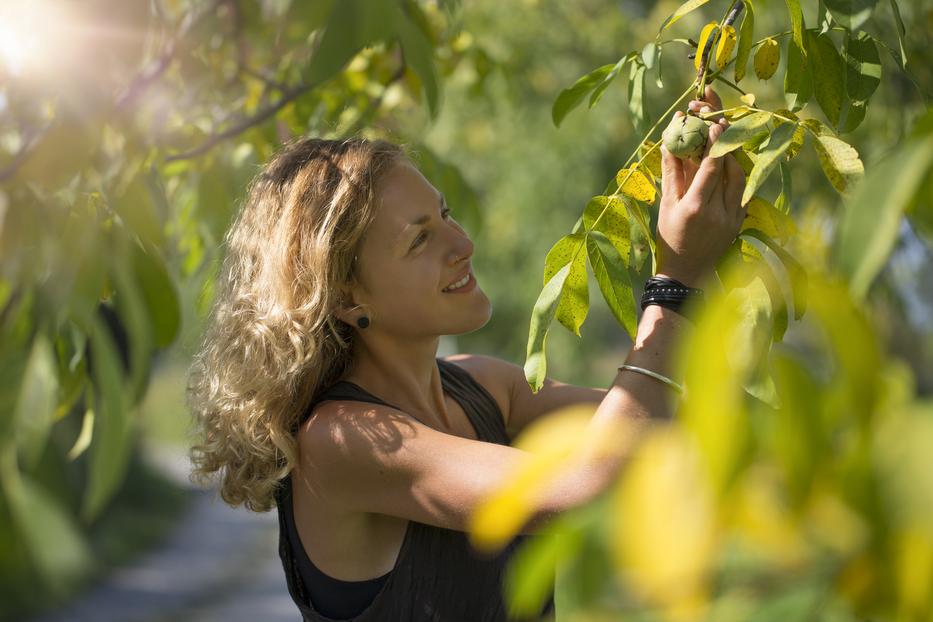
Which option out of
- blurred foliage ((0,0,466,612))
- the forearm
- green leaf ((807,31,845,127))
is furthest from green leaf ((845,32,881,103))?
blurred foliage ((0,0,466,612))

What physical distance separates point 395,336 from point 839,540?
1218 millimetres

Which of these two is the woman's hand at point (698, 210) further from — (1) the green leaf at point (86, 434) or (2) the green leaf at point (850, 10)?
(1) the green leaf at point (86, 434)

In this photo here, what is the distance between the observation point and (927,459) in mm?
380

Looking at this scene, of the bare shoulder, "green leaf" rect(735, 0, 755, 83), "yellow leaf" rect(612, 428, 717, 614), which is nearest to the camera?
"yellow leaf" rect(612, 428, 717, 614)

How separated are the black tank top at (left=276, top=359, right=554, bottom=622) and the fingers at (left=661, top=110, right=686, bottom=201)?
0.59 meters

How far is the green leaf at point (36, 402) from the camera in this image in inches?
23.9

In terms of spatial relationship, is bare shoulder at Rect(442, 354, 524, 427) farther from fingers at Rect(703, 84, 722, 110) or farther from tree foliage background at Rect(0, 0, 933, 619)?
fingers at Rect(703, 84, 722, 110)

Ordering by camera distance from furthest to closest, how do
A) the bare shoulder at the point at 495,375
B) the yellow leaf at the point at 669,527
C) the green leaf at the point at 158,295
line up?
1. the bare shoulder at the point at 495,375
2. the green leaf at the point at 158,295
3. the yellow leaf at the point at 669,527

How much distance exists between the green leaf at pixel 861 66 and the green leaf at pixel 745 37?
136 mm

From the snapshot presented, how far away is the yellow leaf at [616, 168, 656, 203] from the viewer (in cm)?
114

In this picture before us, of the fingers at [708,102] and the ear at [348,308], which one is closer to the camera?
the fingers at [708,102]

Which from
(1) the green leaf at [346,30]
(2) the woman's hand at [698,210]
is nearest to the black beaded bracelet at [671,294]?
(2) the woman's hand at [698,210]

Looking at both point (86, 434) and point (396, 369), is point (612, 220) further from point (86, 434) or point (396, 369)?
point (86, 434)

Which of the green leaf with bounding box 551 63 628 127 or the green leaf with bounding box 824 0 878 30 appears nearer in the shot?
the green leaf with bounding box 824 0 878 30
